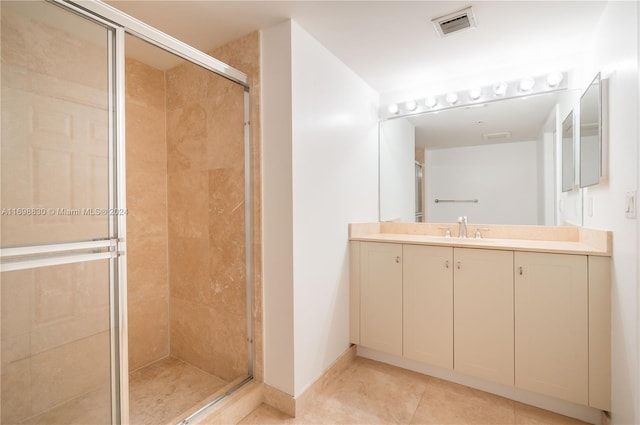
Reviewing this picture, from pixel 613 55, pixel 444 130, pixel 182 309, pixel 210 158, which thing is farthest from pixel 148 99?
pixel 613 55

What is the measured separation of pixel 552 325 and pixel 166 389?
2429 mm

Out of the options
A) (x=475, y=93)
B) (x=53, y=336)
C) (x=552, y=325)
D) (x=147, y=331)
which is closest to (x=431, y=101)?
(x=475, y=93)

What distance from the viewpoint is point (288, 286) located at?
175 centimetres

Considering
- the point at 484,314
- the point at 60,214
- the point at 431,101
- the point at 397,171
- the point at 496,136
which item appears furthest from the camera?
the point at 397,171

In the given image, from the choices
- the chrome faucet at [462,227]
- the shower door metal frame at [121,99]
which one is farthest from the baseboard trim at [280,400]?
the chrome faucet at [462,227]

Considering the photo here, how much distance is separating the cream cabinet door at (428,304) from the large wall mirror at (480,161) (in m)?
0.56

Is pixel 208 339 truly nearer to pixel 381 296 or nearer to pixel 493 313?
pixel 381 296

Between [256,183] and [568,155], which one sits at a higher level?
[568,155]

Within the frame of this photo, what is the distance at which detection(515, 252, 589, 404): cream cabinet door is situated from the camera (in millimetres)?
1604

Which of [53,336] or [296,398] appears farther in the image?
[296,398]

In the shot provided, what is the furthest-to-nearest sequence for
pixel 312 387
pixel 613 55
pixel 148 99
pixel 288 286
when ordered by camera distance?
1. pixel 148 99
2. pixel 312 387
3. pixel 288 286
4. pixel 613 55

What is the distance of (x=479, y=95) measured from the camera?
2.30 meters

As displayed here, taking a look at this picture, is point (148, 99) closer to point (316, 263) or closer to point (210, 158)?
point (210, 158)

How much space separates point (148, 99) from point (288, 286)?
1834 millimetres
